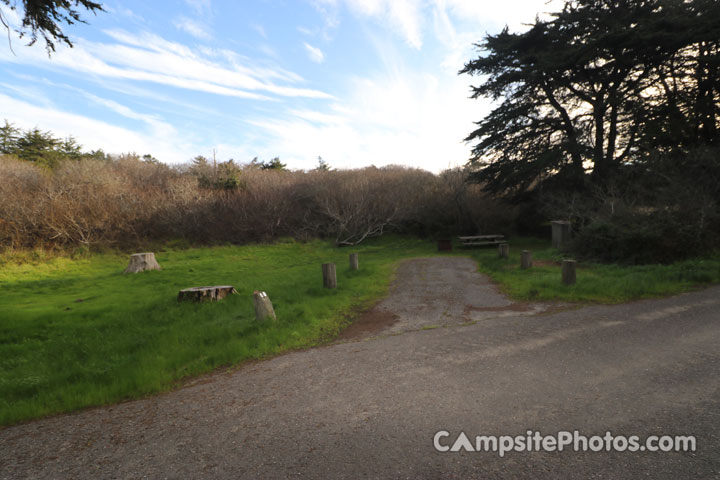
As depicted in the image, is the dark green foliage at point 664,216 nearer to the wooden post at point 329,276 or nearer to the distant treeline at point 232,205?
the wooden post at point 329,276

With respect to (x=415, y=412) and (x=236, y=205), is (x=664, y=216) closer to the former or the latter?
(x=415, y=412)

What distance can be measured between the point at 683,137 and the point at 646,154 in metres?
1.72

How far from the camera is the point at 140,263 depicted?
14.2 m

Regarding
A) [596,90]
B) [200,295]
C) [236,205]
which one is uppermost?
[596,90]

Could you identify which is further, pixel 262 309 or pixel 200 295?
pixel 200 295

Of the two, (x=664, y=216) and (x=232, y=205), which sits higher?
(x=232, y=205)

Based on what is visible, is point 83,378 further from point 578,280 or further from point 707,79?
point 707,79

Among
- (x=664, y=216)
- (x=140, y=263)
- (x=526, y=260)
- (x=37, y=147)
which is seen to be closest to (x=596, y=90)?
(x=664, y=216)

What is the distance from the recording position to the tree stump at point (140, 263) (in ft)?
46.0

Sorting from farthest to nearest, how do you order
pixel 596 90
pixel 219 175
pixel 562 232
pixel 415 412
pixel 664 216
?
pixel 219 175, pixel 596 90, pixel 562 232, pixel 664 216, pixel 415 412

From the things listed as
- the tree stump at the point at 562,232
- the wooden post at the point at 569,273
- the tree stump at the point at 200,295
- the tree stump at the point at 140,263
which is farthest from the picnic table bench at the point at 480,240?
the tree stump at the point at 140,263

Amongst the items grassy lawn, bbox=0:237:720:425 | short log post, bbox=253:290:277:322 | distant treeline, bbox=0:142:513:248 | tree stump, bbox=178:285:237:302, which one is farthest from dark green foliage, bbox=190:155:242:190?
short log post, bbox=253:290:277:322

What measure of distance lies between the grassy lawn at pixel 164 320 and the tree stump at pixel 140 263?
47.9 inches
